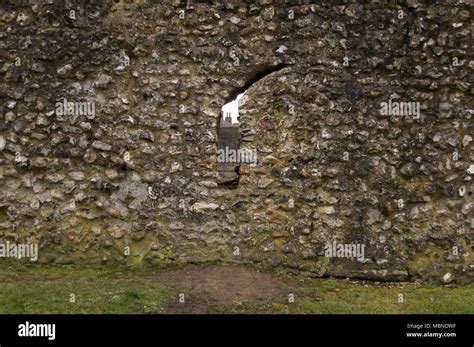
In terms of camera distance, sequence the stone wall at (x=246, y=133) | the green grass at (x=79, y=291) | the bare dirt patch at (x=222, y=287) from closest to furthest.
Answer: the green grass at (x=79, y=291), the bare dirt patch at (x=222, y=287), the stone wall at (x=246, y=133)

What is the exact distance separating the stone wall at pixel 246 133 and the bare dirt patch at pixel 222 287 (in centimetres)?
36

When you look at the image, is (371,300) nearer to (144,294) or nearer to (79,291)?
(144,294)

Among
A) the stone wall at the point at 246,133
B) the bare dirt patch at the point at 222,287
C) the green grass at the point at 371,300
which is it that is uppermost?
the stone wall at the point at 246,133

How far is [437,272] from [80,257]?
16.7 feet

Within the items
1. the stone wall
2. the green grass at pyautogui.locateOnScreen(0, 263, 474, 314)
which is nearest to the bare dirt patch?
the green grass at pyautogui.locateOnScreen(0, 263, 474, 314)

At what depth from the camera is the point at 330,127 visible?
8688 millimetres

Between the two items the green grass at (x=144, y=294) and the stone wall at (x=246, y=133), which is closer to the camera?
the green grass at (x=144, y=294)

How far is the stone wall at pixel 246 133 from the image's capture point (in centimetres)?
854

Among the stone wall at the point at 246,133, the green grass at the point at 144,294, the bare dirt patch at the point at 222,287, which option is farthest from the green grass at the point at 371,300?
the stone wall at the point at 246,133

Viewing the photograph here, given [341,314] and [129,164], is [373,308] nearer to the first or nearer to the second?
[341,314]

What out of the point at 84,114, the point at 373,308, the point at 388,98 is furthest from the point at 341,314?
the point at 84,114

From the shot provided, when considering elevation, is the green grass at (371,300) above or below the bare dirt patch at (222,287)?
below

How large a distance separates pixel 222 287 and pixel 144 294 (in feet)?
3.34

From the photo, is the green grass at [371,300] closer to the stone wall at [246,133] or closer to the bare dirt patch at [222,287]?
the bare dirt patch at [222,287]
